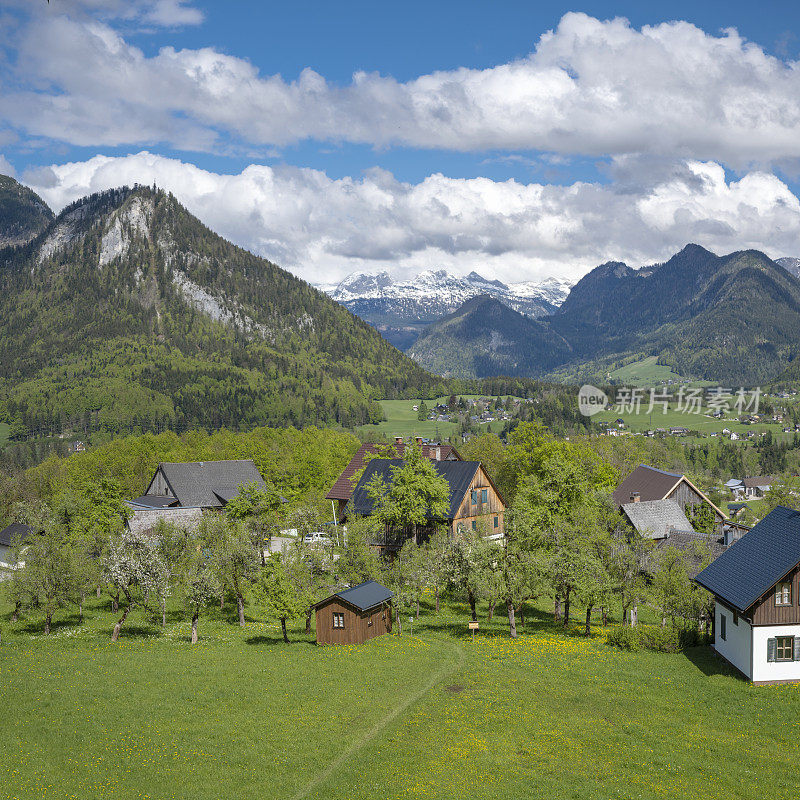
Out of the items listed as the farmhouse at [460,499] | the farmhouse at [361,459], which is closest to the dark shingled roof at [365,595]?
the farmhouse at [460,499]

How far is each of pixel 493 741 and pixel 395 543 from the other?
152ft

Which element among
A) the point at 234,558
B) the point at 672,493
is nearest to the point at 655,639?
the point at 234,558

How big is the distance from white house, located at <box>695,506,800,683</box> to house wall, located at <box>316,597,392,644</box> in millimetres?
25275

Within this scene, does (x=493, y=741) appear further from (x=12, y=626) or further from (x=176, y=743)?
(x=12, y=626)

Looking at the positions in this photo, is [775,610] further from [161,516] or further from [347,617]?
[161,516]

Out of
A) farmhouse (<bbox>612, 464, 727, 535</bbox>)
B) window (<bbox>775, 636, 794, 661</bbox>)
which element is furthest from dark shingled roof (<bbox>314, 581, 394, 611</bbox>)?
farmhouse (<bbox>612, 464, 727, 535</bbox>)

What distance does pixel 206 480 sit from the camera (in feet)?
367

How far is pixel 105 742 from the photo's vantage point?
33.1 meters

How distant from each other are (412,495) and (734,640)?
35996 mm

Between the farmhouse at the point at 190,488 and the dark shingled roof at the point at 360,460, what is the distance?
44.6ft

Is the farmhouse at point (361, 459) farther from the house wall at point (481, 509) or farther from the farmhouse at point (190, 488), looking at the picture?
the farmhouse at point (190, 488)

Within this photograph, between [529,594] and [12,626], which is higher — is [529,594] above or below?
above

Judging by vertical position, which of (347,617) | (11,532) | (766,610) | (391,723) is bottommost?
(11,532)

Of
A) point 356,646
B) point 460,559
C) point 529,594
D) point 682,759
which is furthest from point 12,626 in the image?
point 682,759
